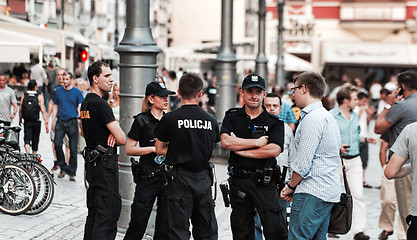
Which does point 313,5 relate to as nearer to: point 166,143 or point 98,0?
point 98,0

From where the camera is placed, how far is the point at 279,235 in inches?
236

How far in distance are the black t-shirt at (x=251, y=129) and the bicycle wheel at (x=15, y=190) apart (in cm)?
335

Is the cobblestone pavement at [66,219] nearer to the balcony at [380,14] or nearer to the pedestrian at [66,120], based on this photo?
the pedestrian at [66,120]

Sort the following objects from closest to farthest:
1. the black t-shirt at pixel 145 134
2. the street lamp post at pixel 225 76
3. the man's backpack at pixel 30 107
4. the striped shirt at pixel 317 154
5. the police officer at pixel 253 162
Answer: the striped shirt at pixel 317 154 → the police officer at pixel 253 162 → the black t-shirt at pixel 145 134 → the man's backpack at pixel 30 107 → the street lamp post at pixel 225 76

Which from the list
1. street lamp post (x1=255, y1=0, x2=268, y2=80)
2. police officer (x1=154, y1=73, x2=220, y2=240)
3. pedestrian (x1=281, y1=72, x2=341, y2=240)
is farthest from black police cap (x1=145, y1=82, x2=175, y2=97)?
street lamp post (x1=255, y1=0, x2=268, y2=80)

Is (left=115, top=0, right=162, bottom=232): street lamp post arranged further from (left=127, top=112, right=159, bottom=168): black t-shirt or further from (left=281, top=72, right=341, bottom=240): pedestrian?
(left=281, top=72, right=341, bottom=240): pedestrian

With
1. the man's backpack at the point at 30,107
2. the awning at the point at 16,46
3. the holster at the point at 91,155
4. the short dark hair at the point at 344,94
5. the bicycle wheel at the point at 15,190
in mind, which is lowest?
the bicycle wheel at the point at 15,190

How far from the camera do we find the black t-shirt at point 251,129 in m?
5.98

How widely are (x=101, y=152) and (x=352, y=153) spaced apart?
142 inches

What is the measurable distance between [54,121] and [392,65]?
28.1m

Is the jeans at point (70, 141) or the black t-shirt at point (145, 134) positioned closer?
the black t-shirt at point (145, 134)

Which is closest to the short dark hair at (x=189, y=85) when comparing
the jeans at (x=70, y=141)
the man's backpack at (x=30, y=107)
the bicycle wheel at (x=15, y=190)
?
the bicycle wheel at (x=15, y=190)

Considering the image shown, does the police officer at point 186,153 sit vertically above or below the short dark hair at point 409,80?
below

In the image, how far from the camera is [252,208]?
6090 millimetres
